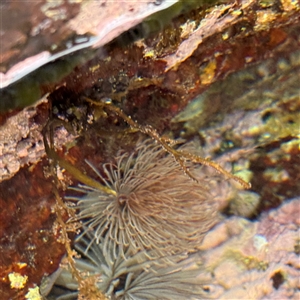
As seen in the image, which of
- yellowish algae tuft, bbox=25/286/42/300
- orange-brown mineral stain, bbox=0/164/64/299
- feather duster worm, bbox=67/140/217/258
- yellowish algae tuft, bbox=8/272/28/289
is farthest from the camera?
feather duster worm, bbox=67/140/217/258

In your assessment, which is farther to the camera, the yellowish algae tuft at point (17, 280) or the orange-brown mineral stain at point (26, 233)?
the yellowish algae tuft at point (17, 280)

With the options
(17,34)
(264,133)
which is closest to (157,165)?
(264,133)

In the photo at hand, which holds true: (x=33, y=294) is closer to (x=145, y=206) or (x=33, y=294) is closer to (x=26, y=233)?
(x=26, y=233)

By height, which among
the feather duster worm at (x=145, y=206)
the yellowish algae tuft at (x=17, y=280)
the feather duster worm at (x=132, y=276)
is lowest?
the feather duster worm at (x=132, y=276)

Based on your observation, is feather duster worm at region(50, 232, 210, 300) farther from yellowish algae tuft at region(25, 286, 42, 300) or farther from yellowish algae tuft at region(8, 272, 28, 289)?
yellowish algae tuft at region(8, 272, 28, 289)

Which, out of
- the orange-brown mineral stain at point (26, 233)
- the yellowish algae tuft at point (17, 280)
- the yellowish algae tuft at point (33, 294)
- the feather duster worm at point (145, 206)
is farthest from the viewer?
the feather duster worm at point (145, 206)

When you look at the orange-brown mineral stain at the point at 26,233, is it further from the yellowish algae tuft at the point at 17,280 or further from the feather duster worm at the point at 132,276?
the feather duster worm at the point at 132,276

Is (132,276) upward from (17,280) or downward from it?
downward

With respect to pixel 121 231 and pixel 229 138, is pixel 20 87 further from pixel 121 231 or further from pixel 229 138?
pixel 229 138

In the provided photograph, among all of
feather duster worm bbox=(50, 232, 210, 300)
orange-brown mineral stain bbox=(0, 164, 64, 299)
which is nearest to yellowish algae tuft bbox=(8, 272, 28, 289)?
orange-brown mineral stain bbox=(0, 164, 64, 299)

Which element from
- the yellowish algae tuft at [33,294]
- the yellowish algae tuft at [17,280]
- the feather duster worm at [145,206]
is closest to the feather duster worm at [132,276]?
the feather duster worm at [145,206]

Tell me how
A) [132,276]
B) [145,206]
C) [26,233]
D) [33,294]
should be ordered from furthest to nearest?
[132,276] < [145,206] < [33,294] < [26,233]

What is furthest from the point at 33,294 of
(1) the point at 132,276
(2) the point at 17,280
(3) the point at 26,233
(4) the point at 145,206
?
(4) the point at 145,206
